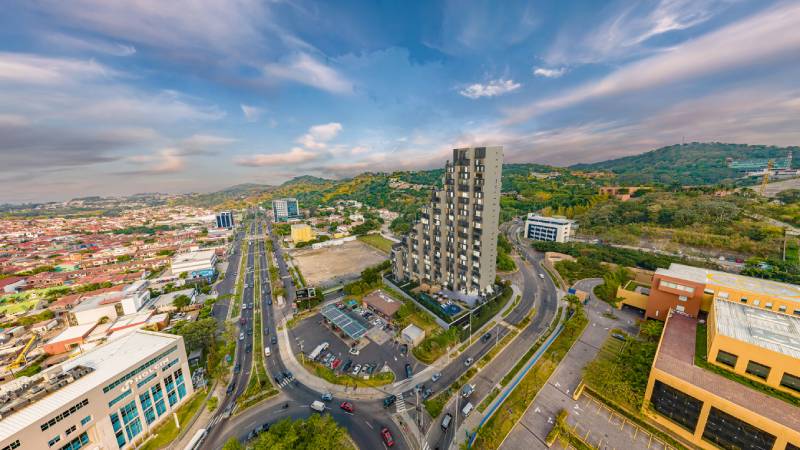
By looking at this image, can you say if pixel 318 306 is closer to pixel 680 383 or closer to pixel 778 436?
pixel 680 383

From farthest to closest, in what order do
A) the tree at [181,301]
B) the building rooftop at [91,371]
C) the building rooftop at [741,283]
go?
the tree at [181,301]
the building rooftop at [741,283]
the building rooftop at [91,371]

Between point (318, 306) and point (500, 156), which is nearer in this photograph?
point (500, 156)

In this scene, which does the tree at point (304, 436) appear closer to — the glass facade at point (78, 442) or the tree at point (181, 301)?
the glass facade at point (78, 442)

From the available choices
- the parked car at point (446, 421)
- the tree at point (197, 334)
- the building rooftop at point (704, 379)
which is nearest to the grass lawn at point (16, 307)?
the tree at point (197, 334)

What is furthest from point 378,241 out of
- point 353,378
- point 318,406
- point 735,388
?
point 735,388

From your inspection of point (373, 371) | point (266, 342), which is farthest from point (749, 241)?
point (266, 342)

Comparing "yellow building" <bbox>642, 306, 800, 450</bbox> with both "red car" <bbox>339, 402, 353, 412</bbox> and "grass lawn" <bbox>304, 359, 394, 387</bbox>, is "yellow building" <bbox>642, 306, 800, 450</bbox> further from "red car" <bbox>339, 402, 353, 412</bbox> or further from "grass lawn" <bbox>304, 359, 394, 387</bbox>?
"red car" <bbox>339, 402, 353, 412</bbox>

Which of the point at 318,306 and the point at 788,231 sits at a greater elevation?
the point at 788,231

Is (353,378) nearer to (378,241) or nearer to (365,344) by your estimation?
(365,344)
